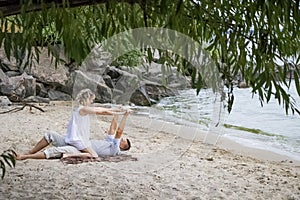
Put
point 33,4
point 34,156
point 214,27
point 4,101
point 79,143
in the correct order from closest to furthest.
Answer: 1. point 33,4
2. point 214,27
3. point 34,156
4. point 79,143
5. point 4,101

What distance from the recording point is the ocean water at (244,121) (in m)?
4.97

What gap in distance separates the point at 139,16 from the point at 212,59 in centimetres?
23

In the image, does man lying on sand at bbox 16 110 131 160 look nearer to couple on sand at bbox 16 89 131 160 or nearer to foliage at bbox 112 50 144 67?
couple on sand at bbox 16 89 131 160

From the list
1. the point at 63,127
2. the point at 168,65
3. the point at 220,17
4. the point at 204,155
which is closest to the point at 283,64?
the point at 220,17

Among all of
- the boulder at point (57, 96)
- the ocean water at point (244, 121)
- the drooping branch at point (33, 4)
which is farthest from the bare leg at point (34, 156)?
the boulder at point (57, 96)

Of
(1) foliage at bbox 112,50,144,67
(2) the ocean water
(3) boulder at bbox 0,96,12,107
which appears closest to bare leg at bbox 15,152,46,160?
(1) foliage at bbox 112,50,144,67

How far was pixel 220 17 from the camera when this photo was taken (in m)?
1.21

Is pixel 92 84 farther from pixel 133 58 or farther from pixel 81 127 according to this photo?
pixel 81 127

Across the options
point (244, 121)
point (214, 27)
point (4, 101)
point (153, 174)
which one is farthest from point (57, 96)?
point (214, 27)

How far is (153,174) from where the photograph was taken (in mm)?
2852

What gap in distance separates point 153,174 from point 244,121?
12.7 feet

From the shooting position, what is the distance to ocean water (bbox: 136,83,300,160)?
497 centimetres

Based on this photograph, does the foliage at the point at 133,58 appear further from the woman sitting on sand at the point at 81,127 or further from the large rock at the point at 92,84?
the large rock at the point at 92,84

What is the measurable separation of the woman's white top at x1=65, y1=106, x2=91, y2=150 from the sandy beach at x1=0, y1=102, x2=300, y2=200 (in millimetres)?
206
